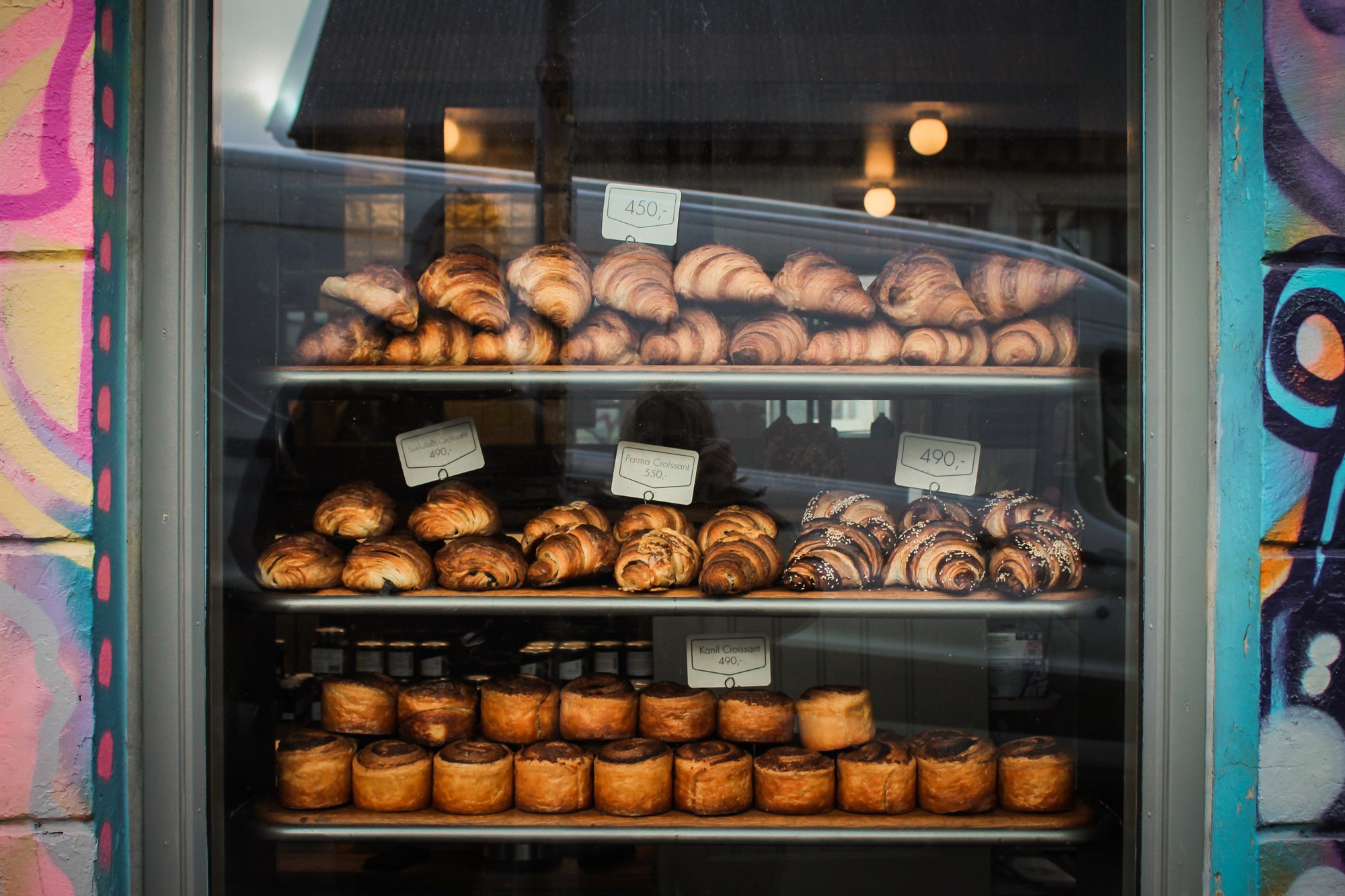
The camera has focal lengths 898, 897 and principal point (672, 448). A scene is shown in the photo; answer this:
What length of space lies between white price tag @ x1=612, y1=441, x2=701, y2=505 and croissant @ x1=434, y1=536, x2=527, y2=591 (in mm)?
478

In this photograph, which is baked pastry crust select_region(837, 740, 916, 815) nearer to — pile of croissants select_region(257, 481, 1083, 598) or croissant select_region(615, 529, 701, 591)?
pile of croissants select_region(257, 481, 1083, 598)

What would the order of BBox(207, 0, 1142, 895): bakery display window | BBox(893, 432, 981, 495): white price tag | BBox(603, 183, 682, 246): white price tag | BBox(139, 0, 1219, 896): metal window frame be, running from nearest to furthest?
BBox(139, 0, 1219, 896): metal window frame, BBox(207, 0, 1142, 895): bakery display window, BBox(603, 183, 682, 246): white price tag, BBox(893, 432, 981, 495): white price tag

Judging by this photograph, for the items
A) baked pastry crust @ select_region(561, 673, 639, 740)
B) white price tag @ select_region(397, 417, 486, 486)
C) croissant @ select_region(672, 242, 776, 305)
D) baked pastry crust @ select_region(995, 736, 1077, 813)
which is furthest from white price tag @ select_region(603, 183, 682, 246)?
baked pastry crust @ select_region(995, 736, 1077, 813)

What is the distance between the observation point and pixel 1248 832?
185cm

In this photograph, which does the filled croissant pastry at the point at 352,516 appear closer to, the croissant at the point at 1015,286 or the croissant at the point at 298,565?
the croissant at the point at 298,565

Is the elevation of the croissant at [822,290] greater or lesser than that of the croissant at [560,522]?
greater

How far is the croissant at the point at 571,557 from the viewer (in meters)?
2.39

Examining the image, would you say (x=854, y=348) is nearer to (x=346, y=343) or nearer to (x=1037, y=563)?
(x=1037, y=563)

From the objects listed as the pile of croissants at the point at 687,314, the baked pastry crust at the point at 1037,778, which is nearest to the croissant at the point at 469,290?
the pile of croissants at the point at 687,314

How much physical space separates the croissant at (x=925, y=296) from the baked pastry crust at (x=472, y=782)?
1.64 metres

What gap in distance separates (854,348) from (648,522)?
0.76 metres

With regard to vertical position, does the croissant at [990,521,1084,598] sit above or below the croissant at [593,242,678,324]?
below

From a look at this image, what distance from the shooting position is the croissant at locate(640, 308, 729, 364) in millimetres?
2449

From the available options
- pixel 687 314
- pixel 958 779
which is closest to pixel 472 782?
pixel 958 779
